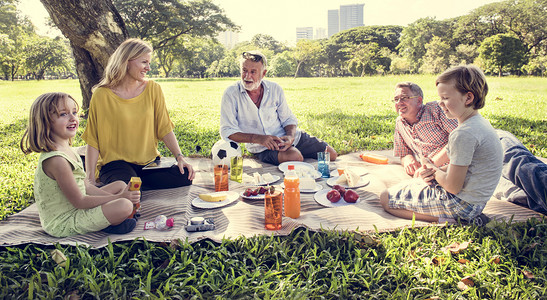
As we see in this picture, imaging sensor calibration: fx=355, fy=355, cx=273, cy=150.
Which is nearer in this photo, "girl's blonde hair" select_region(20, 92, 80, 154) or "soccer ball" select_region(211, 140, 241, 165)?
"girl's blonde hair" select_region(20, 92, 80, 154)

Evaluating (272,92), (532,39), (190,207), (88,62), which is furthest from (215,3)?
(532,39)

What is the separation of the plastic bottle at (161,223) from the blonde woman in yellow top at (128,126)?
0.78 metres

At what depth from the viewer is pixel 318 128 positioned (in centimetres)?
805

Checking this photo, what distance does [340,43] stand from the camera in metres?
70.7

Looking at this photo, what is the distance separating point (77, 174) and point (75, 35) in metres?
4.28

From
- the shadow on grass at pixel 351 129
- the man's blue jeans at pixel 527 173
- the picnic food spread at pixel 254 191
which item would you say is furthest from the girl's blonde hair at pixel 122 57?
the man's blue jeans at pixel 527 173

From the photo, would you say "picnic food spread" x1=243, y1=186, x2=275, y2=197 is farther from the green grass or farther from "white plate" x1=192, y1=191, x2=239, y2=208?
the green grass

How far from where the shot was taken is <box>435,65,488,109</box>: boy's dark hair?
2729 mm

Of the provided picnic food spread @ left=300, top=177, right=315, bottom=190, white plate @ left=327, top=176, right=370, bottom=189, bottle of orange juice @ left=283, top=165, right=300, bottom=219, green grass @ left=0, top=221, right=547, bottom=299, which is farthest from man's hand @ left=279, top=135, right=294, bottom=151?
green grass @ left=0, top=221, right=547, bottom=299

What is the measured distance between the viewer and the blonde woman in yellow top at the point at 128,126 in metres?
3.70

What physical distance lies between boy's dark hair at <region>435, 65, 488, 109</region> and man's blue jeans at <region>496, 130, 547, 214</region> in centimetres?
100

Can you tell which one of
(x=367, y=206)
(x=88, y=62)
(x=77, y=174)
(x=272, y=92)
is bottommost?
(x=367, y=206)

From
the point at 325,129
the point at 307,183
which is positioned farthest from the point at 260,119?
the point at 325,129

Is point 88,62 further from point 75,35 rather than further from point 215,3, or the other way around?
point 215,3
